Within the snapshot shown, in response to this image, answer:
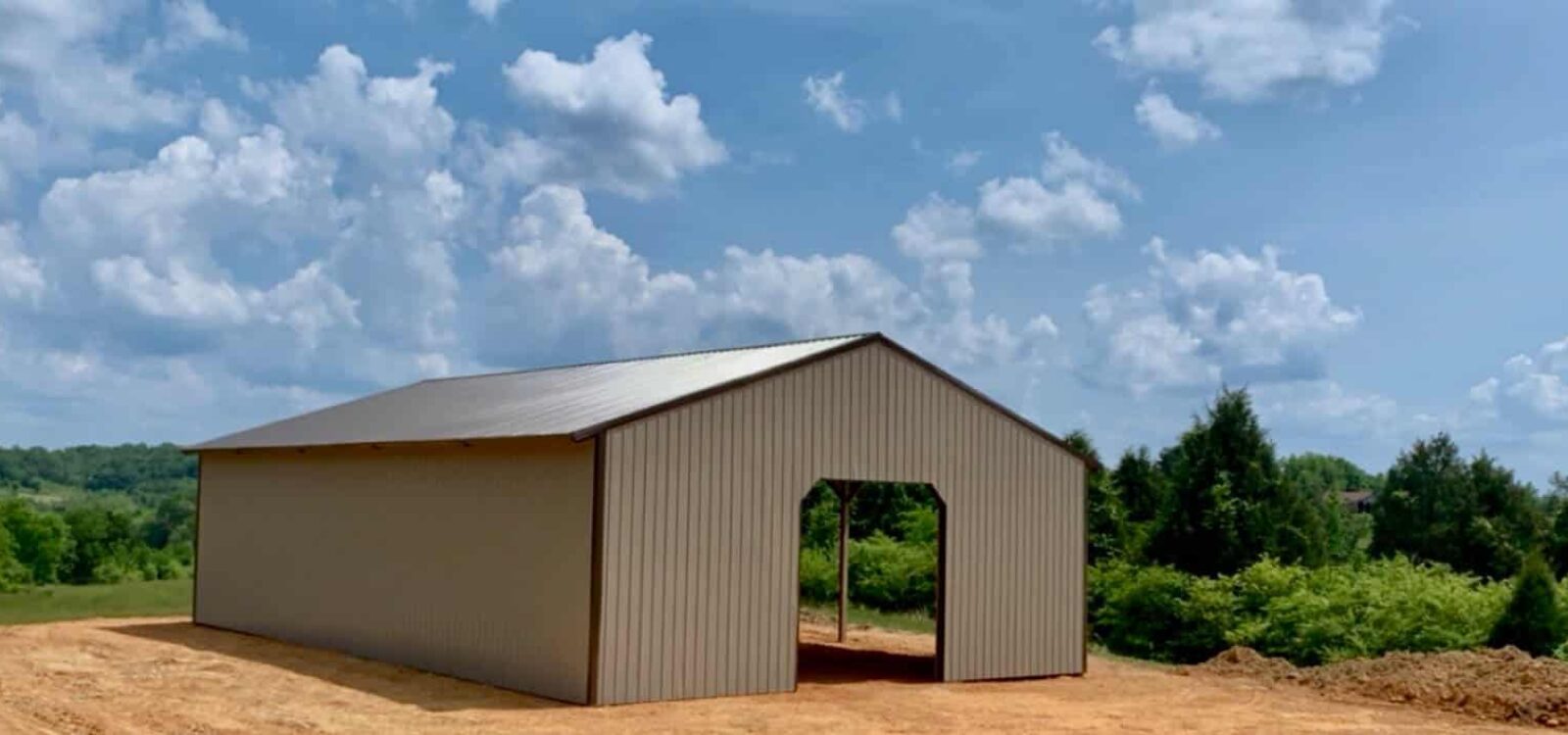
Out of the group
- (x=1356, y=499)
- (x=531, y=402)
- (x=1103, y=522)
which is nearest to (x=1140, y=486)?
(x=1103, y=522)

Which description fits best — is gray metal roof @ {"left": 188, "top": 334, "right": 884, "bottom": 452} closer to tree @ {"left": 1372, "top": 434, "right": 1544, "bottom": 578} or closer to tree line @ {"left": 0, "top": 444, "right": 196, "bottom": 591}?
tree line @ {"left": 0, "top": 444, "right": 196, "bottom": 591}

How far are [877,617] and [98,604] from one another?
14290 millimetres

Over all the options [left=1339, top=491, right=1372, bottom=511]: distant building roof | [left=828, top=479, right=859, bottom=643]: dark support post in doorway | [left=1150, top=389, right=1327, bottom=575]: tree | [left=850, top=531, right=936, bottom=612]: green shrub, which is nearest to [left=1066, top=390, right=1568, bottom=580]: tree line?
[left=1150, top=389, right=1327, bottom=575]: tree

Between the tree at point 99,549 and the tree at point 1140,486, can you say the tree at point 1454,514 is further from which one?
the tree at point 99,549

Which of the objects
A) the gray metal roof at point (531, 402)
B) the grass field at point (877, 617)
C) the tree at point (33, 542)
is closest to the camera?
the gray metal roof at point (531, 402)

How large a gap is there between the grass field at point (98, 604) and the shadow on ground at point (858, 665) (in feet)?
39.1

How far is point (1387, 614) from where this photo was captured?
2162cm

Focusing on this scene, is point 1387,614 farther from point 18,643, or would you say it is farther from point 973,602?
point 18,643

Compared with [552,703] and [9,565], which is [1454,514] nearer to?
[552,703]

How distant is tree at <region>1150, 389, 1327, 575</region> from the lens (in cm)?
2656

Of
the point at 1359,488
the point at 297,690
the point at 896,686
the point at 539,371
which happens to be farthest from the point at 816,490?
the point at 1359,488

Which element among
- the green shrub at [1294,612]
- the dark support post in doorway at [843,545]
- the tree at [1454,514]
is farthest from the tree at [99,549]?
the tree at [1454,514]

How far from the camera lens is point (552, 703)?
1487cm

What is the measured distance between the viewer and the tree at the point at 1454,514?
32.6m
